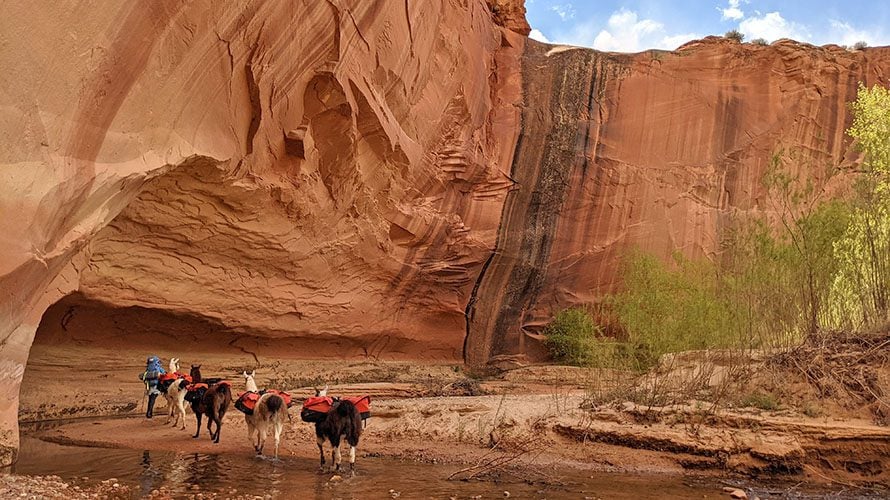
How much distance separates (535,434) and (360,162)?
11.2 m

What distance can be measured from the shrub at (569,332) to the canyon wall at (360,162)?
83 cm

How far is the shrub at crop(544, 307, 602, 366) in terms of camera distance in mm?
27359

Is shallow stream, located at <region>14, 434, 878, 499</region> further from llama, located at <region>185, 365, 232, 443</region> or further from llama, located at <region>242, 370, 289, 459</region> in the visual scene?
llama, located at <region>185, 365, 232, 443</region>

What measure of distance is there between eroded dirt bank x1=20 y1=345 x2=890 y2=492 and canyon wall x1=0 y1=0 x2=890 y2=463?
2.21m

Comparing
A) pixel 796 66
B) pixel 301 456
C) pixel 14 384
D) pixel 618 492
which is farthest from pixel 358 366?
pixel 796 66

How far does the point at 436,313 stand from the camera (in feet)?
88.3

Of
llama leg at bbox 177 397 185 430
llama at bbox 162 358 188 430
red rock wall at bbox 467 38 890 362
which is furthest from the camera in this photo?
red rock wall at bbox 467 38 890 362

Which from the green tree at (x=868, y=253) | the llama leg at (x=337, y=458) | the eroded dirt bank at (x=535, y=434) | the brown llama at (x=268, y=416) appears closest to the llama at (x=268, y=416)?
the brown llama at (x=268, y=416)

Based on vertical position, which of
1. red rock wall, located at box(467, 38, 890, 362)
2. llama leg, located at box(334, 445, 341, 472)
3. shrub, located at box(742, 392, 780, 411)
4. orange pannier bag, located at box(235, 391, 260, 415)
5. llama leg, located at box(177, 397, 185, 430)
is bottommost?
llama leg, located at box(177, 397, 185, 430)

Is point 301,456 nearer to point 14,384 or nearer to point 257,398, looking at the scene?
point 257,398

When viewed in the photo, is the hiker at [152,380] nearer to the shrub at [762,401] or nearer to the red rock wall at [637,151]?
the shrub at [762,401]

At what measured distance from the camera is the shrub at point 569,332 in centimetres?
2736

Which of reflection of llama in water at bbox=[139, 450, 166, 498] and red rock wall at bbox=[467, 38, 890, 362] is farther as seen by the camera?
red rock wall at bbox=[467, 38, 890, 362]

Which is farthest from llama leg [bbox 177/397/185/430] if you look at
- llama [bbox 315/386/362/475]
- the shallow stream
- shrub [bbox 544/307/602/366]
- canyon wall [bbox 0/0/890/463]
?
shrub [bbox 544/307/602/366]
